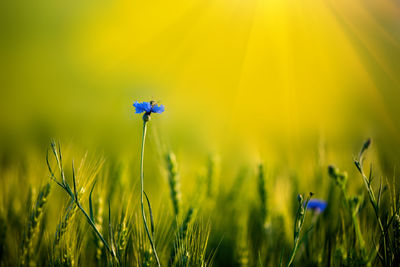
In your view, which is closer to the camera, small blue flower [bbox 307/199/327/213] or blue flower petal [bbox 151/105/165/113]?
blue flower petal [bbox 151/105/165/113]

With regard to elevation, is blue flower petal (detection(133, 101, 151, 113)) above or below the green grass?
above

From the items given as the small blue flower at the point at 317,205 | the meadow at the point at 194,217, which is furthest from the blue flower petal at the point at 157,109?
the small blue flower at the point at 317,205

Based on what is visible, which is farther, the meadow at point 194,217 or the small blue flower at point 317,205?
the small blue flower at point 317,205

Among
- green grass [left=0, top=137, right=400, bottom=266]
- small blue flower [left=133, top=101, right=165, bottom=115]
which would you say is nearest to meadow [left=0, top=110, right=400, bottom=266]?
green grass [left=0, top=137, right=400, bottom=266]

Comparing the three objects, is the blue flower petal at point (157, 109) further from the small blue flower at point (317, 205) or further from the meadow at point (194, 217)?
the small blue flower at point (317, 205)

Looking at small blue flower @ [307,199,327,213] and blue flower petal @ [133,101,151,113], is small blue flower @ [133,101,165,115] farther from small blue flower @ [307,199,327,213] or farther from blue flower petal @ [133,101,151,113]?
small blue flower @ [307,199,327,213]

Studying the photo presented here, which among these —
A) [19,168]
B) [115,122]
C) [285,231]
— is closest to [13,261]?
[19,168]

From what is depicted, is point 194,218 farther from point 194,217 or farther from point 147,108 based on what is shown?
point 147,108

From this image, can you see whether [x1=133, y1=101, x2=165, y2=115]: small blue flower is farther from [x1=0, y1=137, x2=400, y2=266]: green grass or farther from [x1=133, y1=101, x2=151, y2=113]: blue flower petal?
[x1=0, y1=137, x2=400, y2=266]: green grass

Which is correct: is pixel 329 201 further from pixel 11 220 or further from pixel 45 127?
pixel 45 127

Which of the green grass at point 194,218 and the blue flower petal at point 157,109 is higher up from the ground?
the blue flower petal at point 157,109
